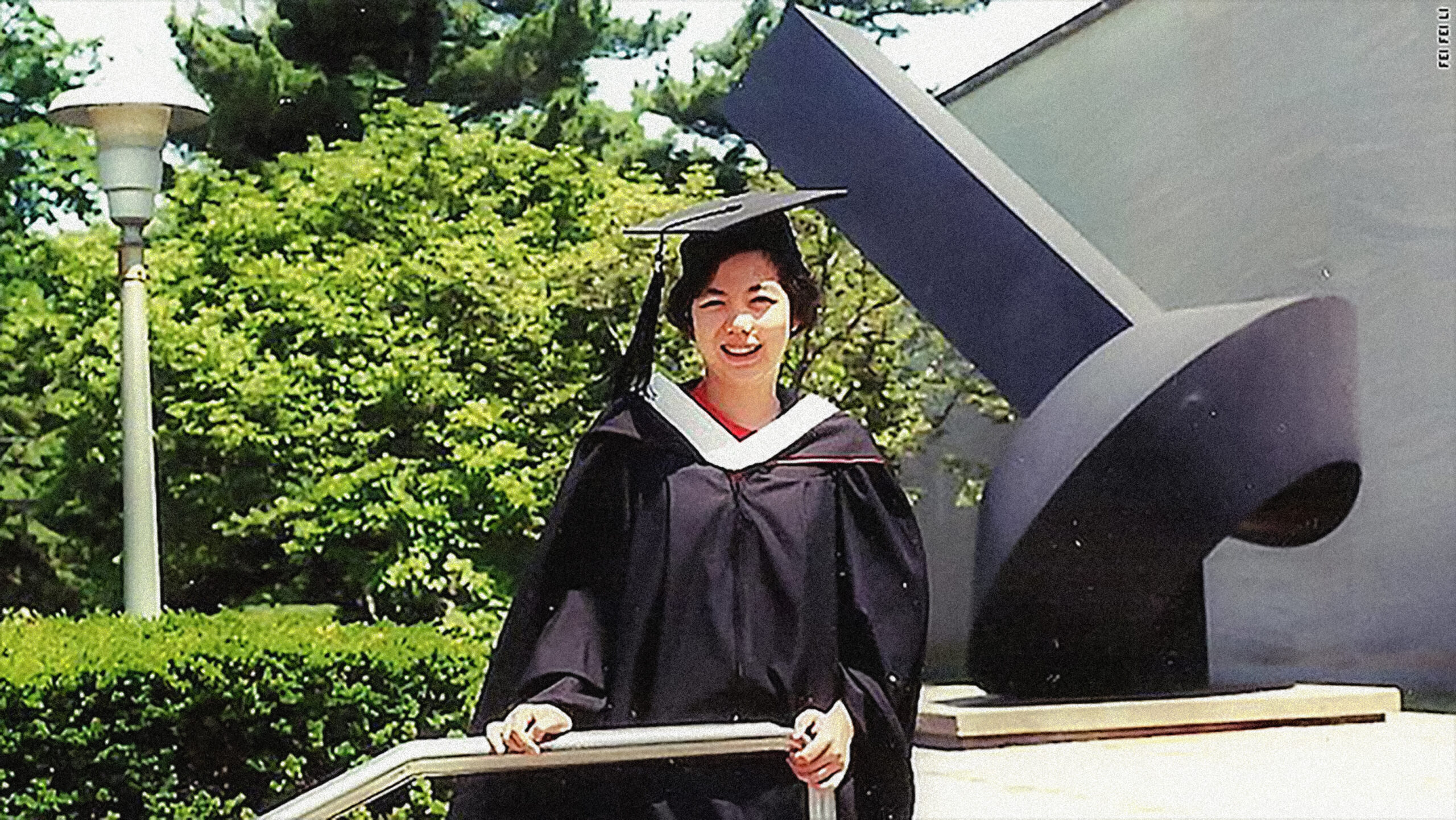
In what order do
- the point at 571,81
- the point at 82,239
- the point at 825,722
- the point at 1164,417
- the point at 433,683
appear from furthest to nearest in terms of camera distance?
the point at 571,81 < the point at 82,239 < the point at 1164,417 < the point at 433,683 < the point at 825,722

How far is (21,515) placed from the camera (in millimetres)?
17203

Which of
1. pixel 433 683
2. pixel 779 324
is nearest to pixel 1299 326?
pixel 433 683

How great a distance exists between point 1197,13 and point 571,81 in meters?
6.01

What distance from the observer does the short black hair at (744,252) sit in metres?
2.51

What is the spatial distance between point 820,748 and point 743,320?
0.53 m

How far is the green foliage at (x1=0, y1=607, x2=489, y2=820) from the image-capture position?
5266 millimetres

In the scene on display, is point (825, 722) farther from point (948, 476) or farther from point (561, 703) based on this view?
point (948, 476)

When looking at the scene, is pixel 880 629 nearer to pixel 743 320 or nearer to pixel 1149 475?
pixel 743 320

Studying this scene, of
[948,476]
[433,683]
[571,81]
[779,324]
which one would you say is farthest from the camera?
[571,81]

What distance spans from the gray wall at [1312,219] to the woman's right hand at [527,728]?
9621mm

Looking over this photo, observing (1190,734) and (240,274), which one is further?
(240,274)

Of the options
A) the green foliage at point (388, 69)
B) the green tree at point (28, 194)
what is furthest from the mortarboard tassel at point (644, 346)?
the green tree at point (28, 194)

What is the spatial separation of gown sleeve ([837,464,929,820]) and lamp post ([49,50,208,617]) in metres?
4.24

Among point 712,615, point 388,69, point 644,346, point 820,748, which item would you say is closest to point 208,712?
point 644,346
